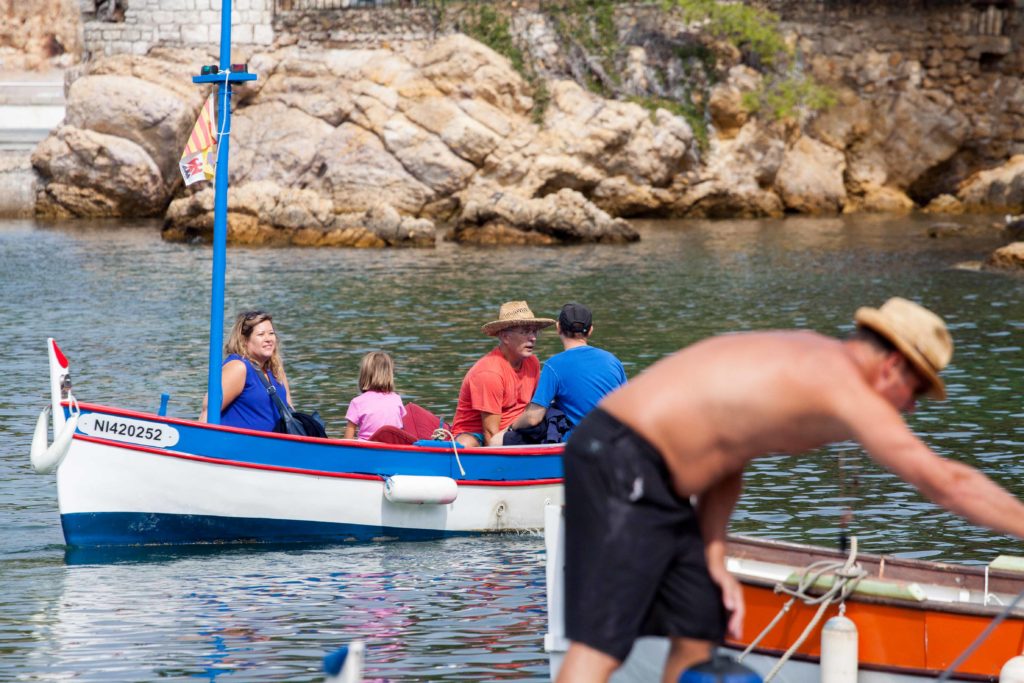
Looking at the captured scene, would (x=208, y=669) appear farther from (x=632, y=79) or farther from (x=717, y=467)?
(x=632, y=79)

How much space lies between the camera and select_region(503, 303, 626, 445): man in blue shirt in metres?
9.50

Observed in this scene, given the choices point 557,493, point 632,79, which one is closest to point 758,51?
point 632,79

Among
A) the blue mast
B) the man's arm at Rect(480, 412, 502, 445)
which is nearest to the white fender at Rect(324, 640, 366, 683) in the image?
the blue mast

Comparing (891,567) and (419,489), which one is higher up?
(891,567)

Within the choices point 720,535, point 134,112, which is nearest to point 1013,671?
point 720,535

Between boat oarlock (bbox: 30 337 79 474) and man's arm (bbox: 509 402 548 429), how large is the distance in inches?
107

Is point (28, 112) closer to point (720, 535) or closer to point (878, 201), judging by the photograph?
point (878, 201)

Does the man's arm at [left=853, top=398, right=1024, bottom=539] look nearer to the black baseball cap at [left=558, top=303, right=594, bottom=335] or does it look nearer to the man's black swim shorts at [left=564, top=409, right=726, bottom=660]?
the man's black swim shorts at [left=564, top=409, right=726, bottom=660]

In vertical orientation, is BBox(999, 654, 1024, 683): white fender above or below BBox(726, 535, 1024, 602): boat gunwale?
below

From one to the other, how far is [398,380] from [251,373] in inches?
240

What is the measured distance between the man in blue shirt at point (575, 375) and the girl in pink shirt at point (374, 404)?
101cm

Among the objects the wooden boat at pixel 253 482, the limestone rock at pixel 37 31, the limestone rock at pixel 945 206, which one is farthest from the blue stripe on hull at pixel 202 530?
the limestone rock at pixel 37 31

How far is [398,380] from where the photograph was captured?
15.8m

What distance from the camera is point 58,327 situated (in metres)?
19.9
